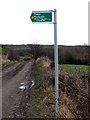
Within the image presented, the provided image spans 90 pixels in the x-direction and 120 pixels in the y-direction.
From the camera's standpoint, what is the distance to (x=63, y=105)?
10305mm

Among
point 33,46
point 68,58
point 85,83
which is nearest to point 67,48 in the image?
point 68,58

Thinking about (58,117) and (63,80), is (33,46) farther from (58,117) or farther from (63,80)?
(58,117)

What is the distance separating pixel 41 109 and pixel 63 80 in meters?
3.22

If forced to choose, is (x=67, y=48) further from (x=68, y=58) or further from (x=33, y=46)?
(x=33, y=46)

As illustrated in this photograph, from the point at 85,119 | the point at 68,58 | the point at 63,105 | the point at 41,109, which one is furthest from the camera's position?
the point at 68,58

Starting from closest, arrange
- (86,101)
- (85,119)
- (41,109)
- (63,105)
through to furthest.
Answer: (85,119) < (86,101) < (63,105) < (41,109)

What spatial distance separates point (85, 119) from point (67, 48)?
135 feet

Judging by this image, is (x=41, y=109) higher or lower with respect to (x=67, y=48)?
lower

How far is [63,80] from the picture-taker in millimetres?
14586

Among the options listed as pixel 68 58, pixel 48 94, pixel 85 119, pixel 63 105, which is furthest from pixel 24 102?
pixel 68 58

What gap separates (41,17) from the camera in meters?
8.41

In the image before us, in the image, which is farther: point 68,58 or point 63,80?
point 68,58

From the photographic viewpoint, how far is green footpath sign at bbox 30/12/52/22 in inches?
330

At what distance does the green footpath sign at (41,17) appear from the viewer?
330 inches
